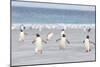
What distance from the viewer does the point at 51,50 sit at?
2338 millimetres

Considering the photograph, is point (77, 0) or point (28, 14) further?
point (77, 0)

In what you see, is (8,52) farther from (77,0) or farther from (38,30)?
(77,0)

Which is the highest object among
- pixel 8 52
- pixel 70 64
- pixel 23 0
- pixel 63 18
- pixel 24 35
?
pixel 23 0

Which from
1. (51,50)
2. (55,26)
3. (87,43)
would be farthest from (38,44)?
(87,43)

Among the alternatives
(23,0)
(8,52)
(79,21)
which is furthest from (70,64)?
(23,0)

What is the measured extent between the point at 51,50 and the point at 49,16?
13.5 inches

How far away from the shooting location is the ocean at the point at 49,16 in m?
2.22

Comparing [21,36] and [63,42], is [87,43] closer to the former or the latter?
[63,42]

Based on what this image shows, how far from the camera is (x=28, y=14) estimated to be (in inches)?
89.0

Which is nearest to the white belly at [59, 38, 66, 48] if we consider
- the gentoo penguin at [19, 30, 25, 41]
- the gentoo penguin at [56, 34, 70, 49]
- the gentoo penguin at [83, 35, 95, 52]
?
the gentoo penguin at [56, 34, 70, 49]

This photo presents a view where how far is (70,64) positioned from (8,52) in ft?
2.20

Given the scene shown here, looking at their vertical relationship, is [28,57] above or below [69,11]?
below

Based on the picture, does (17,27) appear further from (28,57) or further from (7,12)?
(28,57)

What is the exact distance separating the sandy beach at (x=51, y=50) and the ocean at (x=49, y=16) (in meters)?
0.09
